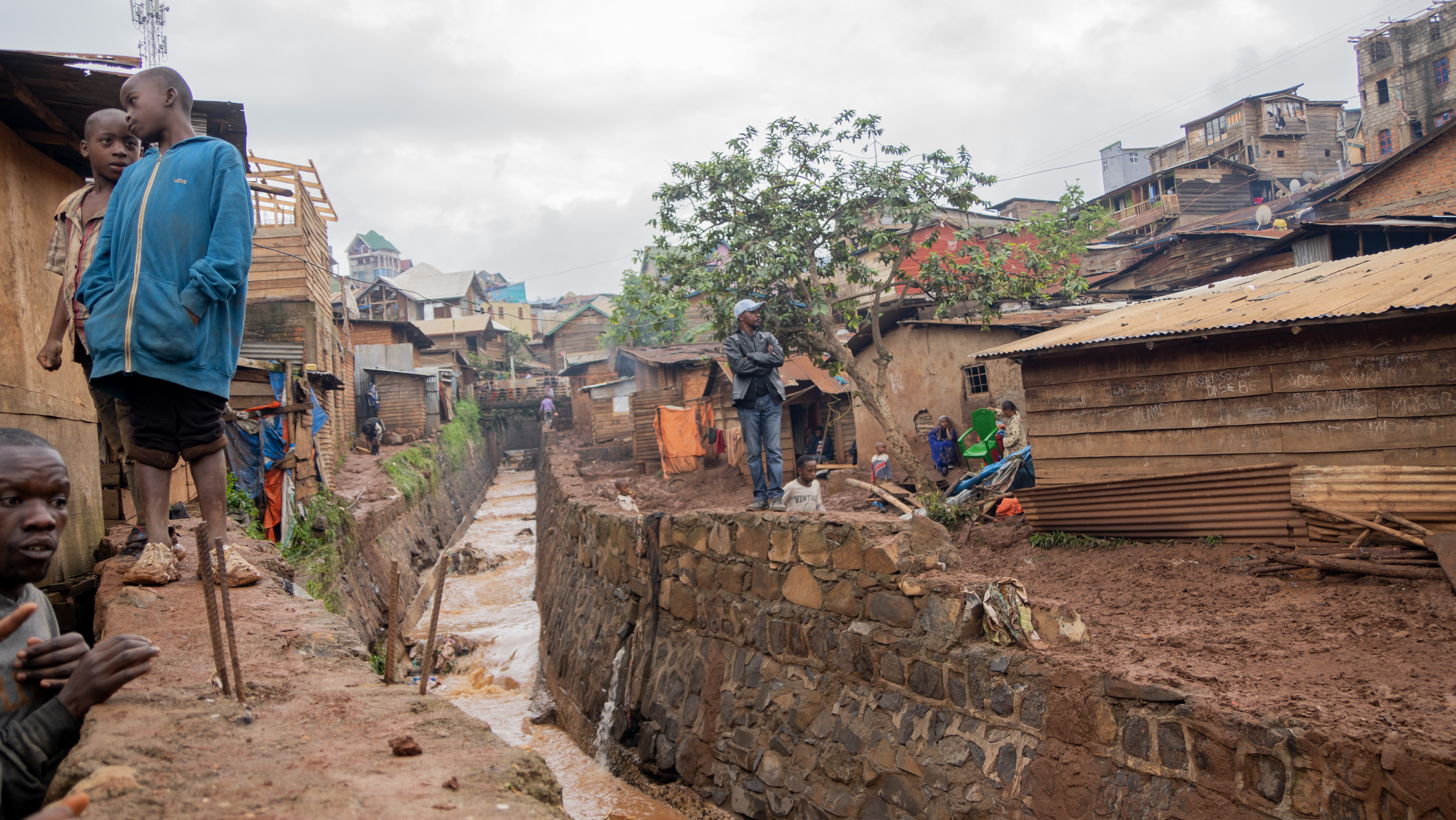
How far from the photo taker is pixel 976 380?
1473 centimetres

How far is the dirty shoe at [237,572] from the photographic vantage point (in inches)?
156

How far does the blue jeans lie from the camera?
7348 millimetres

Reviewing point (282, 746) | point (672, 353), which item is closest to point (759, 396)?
point (282, 746)

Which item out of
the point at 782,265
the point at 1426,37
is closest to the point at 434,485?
the point at 782,265

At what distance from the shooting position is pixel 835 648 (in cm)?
591

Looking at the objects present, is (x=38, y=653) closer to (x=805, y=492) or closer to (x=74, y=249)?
(x=74, y=249)

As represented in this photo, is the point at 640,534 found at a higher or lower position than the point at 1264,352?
lower

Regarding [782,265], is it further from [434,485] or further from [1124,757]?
[434,485]

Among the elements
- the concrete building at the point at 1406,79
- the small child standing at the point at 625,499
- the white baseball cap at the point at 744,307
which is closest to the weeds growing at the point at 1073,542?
the white baseball cap at the point at 744,307

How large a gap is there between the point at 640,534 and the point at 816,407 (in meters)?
13.2

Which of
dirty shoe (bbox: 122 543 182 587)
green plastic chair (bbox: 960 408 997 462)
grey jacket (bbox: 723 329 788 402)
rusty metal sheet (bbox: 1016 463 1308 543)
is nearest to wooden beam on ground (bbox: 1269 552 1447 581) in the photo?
rusty metal sheet (bbox: 1016 463 1308 543)

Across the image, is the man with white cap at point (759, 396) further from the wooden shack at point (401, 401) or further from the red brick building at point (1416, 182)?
the wooden shack at point (401, 401)

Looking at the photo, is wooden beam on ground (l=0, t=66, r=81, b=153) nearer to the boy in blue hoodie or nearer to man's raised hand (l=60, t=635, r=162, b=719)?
the boy in blue hoodie

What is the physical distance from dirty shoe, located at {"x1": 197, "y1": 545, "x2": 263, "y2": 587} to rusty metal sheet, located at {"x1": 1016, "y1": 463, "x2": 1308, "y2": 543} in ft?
25.1
